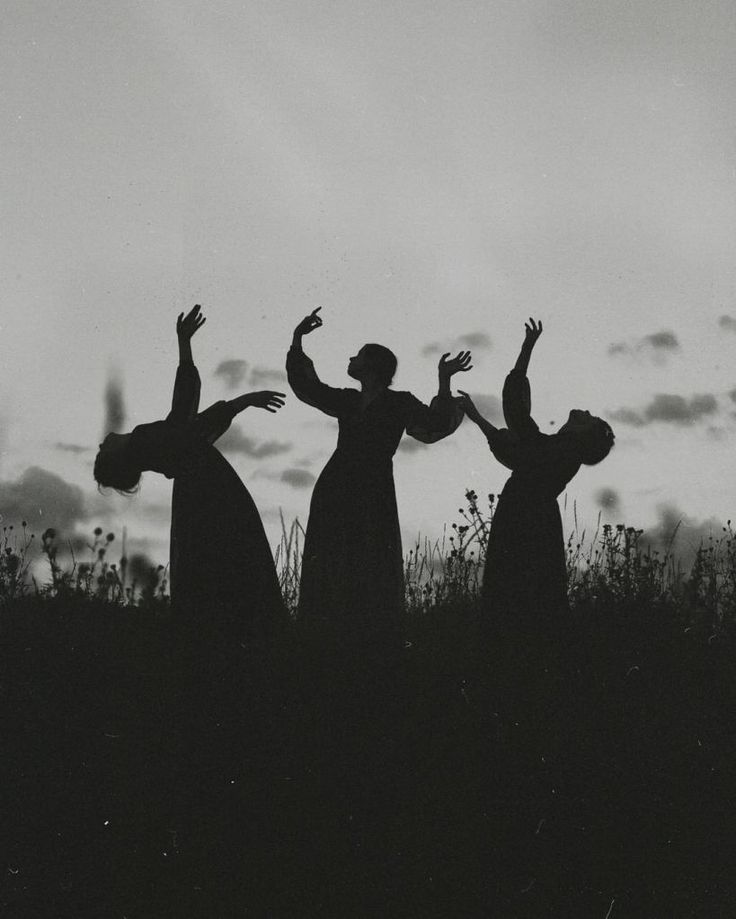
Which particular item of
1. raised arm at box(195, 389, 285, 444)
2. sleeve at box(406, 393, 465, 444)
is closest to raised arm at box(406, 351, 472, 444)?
sleeve at box(406, 393, 465, 444)

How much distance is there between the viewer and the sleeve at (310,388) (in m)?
7.61

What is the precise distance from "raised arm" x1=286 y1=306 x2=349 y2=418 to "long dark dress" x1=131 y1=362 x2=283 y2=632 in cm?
117

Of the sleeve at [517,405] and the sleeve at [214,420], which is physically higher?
the sleeve at [517,405]

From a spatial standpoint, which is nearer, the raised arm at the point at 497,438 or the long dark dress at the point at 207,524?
the long dark dress at the point at 207,524

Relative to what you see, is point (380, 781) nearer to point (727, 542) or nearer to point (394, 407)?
point (394, 407)

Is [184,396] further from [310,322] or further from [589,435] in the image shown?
[589,435]

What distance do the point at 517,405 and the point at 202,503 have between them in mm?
2644

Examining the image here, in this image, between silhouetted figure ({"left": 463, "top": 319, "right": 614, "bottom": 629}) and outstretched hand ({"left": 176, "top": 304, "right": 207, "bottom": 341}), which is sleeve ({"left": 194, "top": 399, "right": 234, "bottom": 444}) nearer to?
outstretched hand ({"left": 176, "top": 304, "right": 207, "bottom": 341})

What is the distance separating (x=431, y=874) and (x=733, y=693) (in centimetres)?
345

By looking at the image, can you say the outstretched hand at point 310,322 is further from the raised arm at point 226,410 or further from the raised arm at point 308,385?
the raised arm at point 226,410

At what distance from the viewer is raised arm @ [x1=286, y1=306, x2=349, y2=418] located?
24.9ft

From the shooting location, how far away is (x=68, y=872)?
15.2 feet

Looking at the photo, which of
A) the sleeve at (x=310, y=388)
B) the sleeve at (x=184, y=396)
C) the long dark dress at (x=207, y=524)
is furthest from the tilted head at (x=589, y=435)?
the sleeve at (x=184, y=396)

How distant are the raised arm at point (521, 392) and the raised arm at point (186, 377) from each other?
245cm
